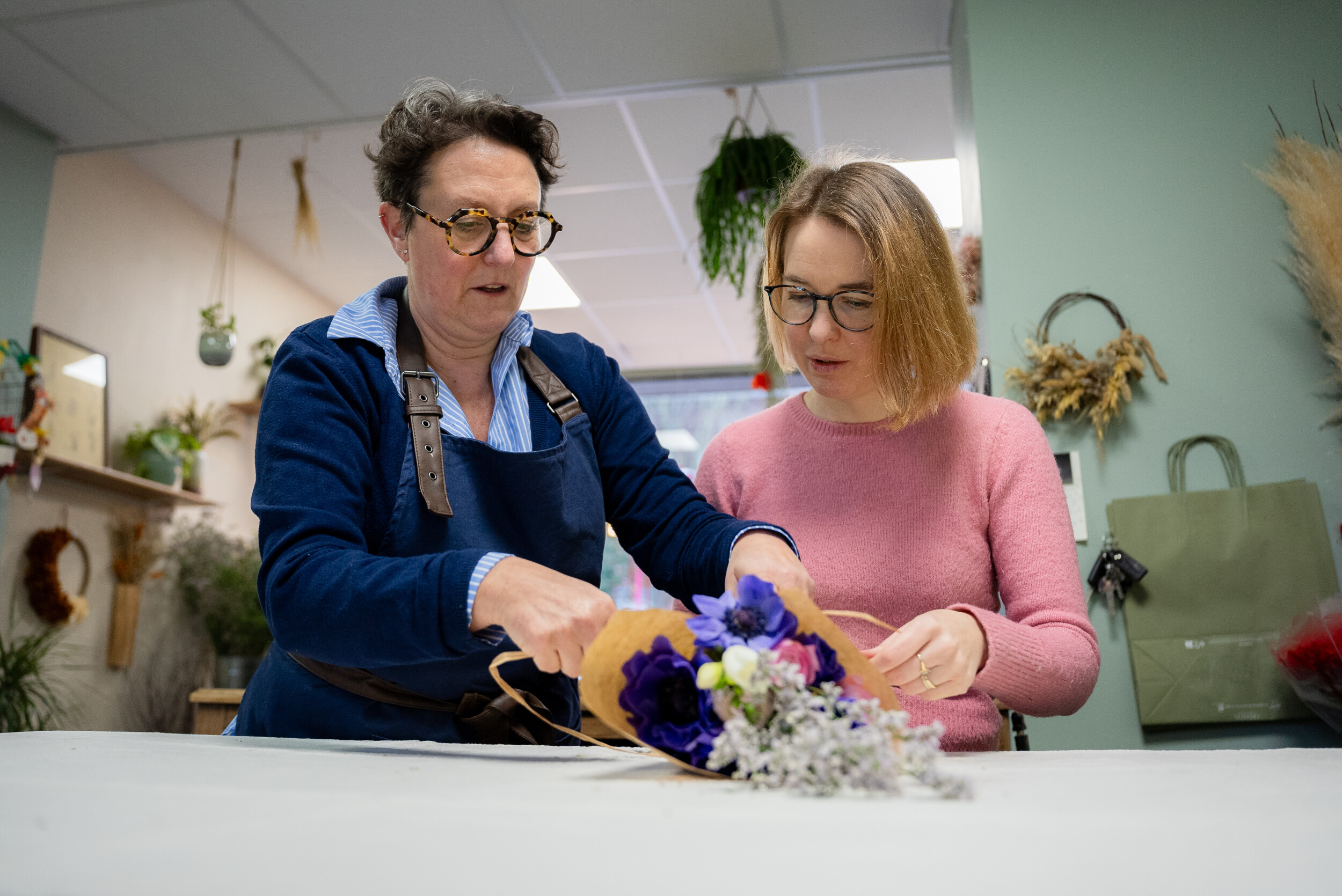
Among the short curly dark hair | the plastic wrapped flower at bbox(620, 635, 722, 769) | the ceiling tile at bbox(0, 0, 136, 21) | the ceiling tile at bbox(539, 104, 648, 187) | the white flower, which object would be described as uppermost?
the ceiling tile at bbox(0, 0, 136, 21)

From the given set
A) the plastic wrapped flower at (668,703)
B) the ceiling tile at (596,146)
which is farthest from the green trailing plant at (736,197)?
the plastic wrapped flower at (668,703)

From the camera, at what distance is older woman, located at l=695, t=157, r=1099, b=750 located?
133 centimetres

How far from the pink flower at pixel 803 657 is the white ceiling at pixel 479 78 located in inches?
108

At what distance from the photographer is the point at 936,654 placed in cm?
97

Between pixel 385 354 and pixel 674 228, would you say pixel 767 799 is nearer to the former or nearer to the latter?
pixel 385 354

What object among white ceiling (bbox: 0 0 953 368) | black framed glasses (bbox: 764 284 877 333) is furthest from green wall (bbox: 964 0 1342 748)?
black framed glasses (bbox: 764 284 877 333)

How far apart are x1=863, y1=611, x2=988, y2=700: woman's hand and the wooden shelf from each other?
371 cm

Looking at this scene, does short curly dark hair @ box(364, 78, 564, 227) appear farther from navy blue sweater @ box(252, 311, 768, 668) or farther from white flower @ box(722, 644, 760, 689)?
white flower @ box(722, 644, 760, 689)

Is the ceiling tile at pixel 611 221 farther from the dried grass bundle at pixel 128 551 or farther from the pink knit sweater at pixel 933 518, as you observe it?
the pink knit sweater at pixel 933 518

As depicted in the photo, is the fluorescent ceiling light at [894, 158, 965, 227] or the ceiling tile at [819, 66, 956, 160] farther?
the fluorescent ceiling light at [894, 158, 965, 227]

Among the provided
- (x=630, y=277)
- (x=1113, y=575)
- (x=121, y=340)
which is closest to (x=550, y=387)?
(x=1113, y=575)

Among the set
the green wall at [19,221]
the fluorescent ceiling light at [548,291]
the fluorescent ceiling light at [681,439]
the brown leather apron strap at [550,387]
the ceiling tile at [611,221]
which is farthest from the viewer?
the fluorescent ceiling light at [681,439]

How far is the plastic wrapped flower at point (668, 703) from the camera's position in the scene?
74 centimetres

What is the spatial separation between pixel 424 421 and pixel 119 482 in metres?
3.58
